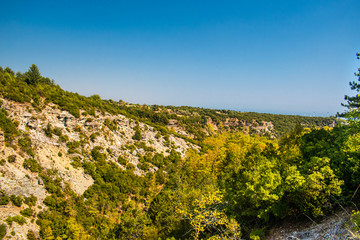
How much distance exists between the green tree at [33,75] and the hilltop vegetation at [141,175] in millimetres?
191

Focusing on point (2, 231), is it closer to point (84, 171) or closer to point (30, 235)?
point (30, 235)

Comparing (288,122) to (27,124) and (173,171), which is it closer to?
(173,171)

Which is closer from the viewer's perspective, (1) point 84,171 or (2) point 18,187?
(2) point 18,187

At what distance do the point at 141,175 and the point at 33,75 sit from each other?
93.3 feet

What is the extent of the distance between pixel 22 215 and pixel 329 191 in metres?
26.5

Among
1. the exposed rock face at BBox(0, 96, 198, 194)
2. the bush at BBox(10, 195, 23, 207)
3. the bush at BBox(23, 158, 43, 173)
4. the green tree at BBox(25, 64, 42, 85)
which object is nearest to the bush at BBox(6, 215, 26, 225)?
the bush at BBox(10, 195, 23, 207)

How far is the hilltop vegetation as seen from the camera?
1250cm

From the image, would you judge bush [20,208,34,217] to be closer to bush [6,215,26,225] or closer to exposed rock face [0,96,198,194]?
bush [6,215,26,225]

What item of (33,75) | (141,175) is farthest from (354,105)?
(33,75)

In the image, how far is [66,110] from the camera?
102ft

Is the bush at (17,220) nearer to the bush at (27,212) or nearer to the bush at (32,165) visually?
the bush at (27,212)

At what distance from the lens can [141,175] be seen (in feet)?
107

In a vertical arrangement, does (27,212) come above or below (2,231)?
below

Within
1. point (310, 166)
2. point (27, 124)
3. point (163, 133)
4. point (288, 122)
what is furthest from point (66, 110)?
point (288, 122)
